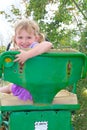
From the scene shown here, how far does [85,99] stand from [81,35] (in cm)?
108

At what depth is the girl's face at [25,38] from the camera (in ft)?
13.5

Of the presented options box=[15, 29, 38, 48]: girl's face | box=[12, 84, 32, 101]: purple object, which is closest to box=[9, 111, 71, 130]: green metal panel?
box=[12, 84, 32, 101]: purple object

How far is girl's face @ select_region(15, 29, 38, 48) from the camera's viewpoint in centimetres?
411

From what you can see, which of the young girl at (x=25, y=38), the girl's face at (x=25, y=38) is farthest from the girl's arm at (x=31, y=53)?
the girl's face at (x=25, y=38)

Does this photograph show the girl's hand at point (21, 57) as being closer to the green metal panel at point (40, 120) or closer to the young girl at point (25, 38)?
the young girl at point (25, 38)

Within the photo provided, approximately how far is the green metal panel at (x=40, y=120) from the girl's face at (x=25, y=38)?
24.6 inches

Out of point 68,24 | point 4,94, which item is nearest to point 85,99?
point 68,24

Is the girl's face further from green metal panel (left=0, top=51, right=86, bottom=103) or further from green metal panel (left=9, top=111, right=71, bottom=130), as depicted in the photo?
green metal panel (left=9, top=111, right=71, bottom=130)

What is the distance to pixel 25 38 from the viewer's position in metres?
4.12

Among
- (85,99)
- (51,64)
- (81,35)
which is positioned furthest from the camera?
(81,35)

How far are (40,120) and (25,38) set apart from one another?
72 centimetres

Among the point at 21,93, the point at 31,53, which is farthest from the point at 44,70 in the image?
the point at 21,93

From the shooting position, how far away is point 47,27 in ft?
22.9

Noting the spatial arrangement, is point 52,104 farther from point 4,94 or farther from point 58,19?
point 58,19
